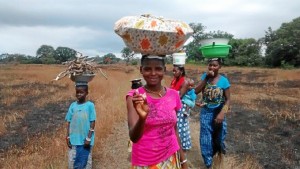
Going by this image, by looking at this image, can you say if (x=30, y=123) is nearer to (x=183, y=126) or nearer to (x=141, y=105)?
(x=183, y=126)

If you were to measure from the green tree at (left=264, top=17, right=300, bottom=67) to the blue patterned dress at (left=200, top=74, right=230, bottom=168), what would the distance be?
135 ft

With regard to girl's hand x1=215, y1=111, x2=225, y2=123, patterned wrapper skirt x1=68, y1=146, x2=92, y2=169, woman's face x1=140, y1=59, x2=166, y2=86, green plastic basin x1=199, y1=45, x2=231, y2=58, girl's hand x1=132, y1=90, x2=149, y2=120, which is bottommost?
patterned wrapper skirt x1=68, y1=146, x2=92, y2=169

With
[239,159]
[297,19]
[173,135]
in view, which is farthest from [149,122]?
[297,19]

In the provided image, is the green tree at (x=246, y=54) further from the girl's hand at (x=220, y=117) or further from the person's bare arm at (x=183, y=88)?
the girl's hand at (x=220, y=117)

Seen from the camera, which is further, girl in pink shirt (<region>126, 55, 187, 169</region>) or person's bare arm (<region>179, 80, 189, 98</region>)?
person's bare arm (<region>179, 80, 189, 98</region>)

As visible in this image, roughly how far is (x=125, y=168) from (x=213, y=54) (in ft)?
7.51

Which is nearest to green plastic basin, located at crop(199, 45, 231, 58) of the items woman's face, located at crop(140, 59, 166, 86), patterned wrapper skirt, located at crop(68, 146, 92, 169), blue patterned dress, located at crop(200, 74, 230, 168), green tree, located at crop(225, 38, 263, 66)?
blue patterned dress, located at crop(200, 74, 230, 168)

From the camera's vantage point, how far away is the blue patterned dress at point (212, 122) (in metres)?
5.50

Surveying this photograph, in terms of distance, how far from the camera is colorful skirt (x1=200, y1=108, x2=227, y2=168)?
18.3 feet

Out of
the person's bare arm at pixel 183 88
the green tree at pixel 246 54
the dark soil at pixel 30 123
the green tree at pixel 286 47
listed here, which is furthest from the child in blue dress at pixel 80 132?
the green tree at pixel 246 54

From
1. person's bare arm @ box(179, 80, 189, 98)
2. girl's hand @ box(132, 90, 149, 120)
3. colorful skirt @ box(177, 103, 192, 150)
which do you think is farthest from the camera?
colorful skirt @ box(177, 103, 192, 150)

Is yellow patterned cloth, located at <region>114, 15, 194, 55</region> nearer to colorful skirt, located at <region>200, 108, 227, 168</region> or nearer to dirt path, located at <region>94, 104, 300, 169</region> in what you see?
colorful skirt, located at <region>200, 108, 227, 168</region>

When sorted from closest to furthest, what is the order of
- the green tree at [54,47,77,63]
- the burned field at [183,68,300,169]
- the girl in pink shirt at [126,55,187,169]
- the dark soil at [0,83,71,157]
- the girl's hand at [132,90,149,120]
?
the girl's hand at [132,90,149,120], the girl in pink shirt at [126,55,187,169], the green tree at [54,47,77,63], the burned field at [183,68,300,169], the dark soil at [0,83,71,157]

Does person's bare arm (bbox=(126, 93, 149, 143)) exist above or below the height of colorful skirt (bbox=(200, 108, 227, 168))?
above
